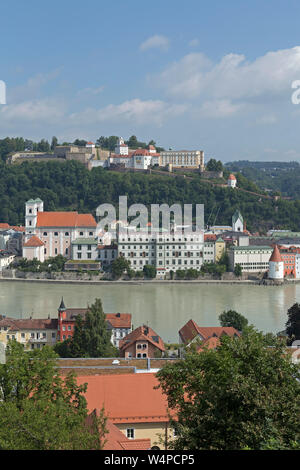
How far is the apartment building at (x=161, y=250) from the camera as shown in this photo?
56.6 feet

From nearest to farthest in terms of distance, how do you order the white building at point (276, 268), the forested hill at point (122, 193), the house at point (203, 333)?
the house at point (203, 333), the white building at point (276, 268), the forested hill at point (122, 193)

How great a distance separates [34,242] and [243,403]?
15996 millimetres

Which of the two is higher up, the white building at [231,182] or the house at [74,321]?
the white building at [231,182]

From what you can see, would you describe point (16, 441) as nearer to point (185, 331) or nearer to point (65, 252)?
point (185, 331)

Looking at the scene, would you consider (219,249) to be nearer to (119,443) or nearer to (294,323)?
(294,323)

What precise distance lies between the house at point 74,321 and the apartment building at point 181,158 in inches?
744

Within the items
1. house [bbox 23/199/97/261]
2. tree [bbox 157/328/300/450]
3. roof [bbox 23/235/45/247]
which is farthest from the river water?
tree [bbox 157/328/300/450]

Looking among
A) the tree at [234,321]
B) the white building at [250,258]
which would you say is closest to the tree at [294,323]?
the tree at [234,321]

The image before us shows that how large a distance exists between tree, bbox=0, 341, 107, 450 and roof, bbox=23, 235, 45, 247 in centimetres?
1470

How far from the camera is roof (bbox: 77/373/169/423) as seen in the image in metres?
4.16

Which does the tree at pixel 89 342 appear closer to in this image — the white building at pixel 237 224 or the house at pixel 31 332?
the house at pixel 31 332

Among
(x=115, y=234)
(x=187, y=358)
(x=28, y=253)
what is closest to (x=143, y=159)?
(x=115, y=234)

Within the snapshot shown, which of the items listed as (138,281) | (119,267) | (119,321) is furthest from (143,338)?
(119,267)

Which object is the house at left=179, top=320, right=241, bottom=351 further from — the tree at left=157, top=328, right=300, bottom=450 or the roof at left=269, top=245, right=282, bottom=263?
the roof at left=269, top=245, right=282, bottom=263
